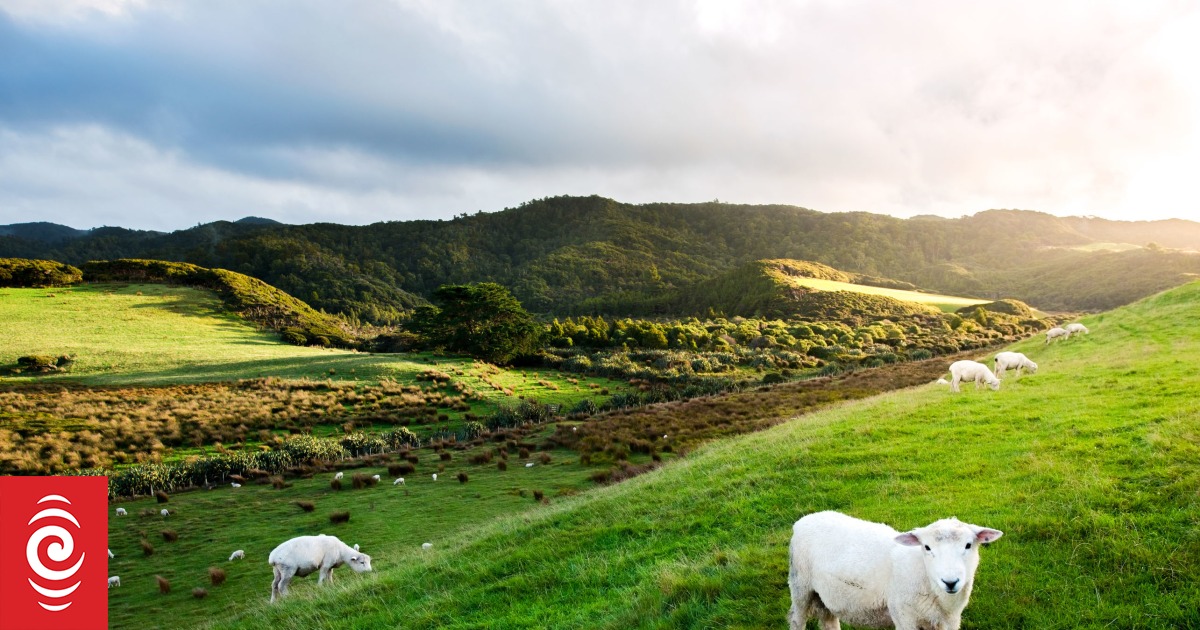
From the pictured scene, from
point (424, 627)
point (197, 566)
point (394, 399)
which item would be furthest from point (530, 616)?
point (394, 399)

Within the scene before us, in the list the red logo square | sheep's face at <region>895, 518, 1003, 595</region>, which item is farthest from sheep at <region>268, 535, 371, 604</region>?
sheep's face at <region>895, 518, 1003, 595</region>

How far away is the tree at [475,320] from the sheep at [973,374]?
56890mm

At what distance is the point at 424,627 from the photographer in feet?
25.4

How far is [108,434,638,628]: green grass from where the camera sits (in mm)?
12598

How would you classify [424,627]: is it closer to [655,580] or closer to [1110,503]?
[655,580]

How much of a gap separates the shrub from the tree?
56.5m

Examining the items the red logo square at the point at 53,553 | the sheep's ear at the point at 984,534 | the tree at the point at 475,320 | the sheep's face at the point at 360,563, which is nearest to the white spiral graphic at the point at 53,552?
the red logo square at the point at 53,553

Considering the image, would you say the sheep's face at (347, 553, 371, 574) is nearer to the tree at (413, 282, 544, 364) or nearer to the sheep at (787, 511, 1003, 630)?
the sheep at (787, 511, 1003, 630)

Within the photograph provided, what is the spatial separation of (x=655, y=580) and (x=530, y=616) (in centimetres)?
179

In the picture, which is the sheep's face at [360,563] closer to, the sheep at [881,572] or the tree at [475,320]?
the sheep at [881,572]

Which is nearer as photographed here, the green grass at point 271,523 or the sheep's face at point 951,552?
the sheep's face at point 951,552

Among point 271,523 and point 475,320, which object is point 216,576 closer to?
→ point 271,523

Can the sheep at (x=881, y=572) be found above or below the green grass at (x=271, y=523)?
above

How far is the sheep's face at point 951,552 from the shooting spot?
418 cm
